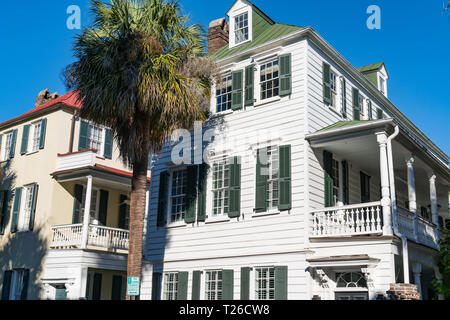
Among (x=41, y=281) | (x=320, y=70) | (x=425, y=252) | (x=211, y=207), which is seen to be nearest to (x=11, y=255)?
(x=41, y=281)

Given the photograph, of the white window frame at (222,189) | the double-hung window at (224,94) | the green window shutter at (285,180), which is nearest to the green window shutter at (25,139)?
the double-hung window at (224,94)

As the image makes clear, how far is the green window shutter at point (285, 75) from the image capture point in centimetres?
1738

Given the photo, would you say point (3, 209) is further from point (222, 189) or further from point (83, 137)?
point (222, 189)

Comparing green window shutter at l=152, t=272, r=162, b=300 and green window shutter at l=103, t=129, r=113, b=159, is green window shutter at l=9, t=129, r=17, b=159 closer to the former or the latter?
green window shutter at l=103, t=129, r=113, b=159

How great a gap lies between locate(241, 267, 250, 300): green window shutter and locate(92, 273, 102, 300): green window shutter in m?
8.70

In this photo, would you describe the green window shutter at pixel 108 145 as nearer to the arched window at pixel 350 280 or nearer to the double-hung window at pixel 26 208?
the double-hung window at pixel 26 208

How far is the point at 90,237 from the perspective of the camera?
21000 mm

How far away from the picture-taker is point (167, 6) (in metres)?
16.2

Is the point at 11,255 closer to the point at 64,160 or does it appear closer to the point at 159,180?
the point at 64,160

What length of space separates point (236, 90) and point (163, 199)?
5052 millimetres

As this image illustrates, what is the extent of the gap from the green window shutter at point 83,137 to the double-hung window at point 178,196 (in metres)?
5.91

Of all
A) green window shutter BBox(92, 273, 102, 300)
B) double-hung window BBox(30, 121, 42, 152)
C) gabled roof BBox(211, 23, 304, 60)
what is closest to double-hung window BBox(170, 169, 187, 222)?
gabled roof BBox(211, 23, 304, 60)

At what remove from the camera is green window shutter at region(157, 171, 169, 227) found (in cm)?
1978

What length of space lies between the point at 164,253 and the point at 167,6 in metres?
8.93
